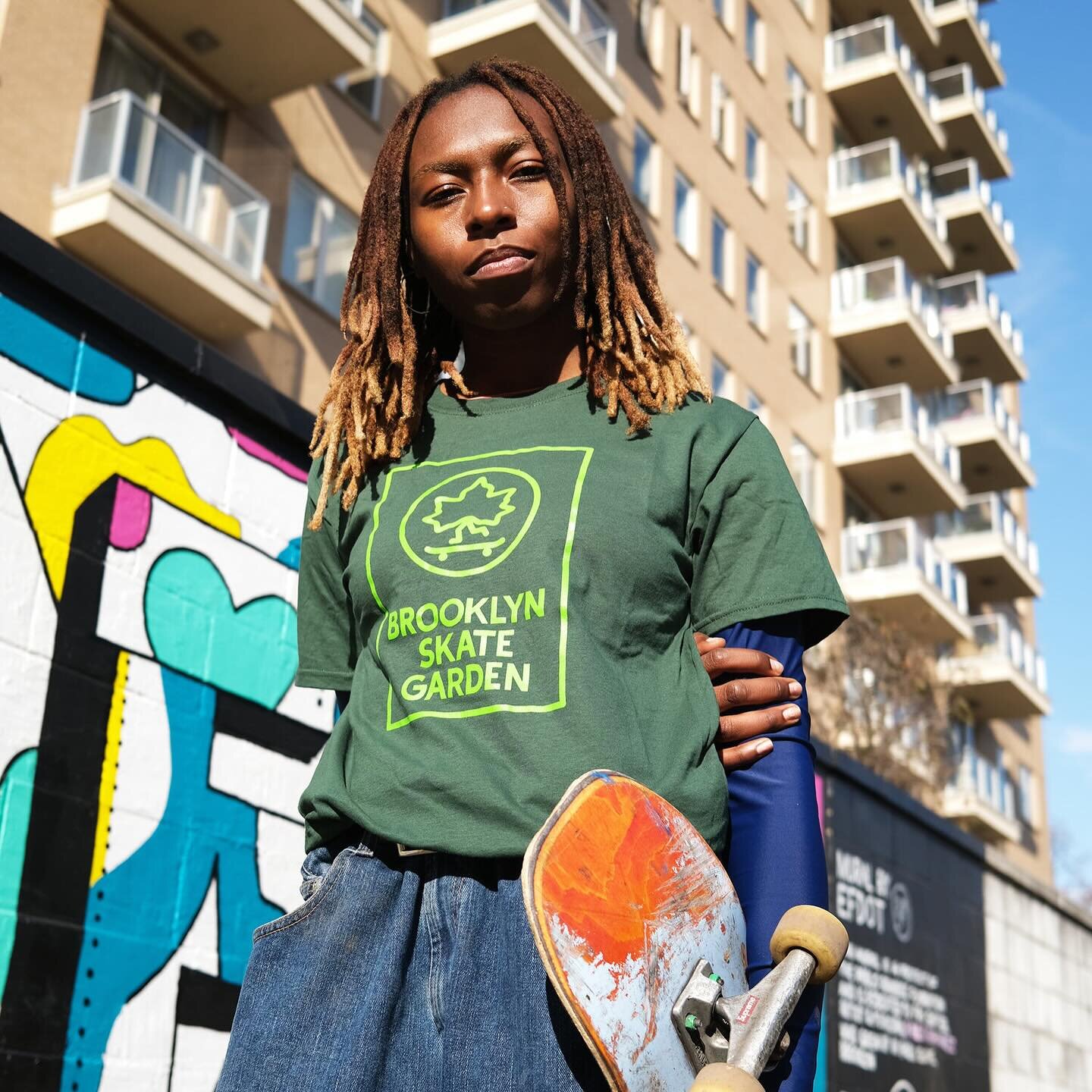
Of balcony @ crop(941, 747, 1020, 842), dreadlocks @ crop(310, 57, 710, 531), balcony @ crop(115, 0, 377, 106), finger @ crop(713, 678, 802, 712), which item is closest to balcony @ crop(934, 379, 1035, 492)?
balcony @ crop(941, 747, 1020, 842)

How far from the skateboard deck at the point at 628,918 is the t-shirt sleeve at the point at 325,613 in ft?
2.20

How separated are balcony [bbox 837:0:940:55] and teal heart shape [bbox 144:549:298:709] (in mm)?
32016

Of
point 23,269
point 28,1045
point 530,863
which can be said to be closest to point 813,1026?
point 530,863

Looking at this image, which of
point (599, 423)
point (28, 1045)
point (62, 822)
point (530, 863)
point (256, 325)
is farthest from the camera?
point (256, 325)

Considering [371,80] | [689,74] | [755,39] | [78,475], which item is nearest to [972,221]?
[755,39]

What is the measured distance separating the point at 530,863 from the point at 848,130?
109 feet

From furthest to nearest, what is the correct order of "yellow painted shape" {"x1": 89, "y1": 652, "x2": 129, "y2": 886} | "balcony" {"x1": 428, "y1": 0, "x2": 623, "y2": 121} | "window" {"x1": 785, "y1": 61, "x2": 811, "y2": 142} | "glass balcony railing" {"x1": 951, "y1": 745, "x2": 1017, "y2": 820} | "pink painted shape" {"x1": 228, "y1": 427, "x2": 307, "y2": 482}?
1. "window" {"x1": 785, "y1": 61, "x2": 811, "y2": 142}
2. "glass balcony railing" {"x1": 951, "y1": 745, "x2": 1017, "y2": 820}
3. "balcony" {"x1": 428, "y1": 0, "x2": 623, "y2": 121}
4. "pink painted shape" {"x1": 228, "y1": 427, "x2": 307, "y2": 482}
5. "yellow painted shape" {"x1": 89, "y1": 652, "x2": 129, "y2": 886}

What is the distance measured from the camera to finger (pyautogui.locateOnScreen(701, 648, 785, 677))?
6.09 ft

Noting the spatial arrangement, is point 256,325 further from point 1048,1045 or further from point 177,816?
point 177,816

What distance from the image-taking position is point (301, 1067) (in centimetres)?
166

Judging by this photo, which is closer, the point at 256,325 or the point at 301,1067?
the point at 301,1067

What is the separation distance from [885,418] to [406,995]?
27.3 meters

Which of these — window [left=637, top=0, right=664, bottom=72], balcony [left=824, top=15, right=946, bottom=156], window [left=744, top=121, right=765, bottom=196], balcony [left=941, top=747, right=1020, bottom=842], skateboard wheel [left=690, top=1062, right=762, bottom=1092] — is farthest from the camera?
balcony [left=824, top=15, right=946, bottom=156]

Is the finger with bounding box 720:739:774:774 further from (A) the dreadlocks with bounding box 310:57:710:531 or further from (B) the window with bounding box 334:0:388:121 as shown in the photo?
(B) the window with bounding box 334:0:388:121
